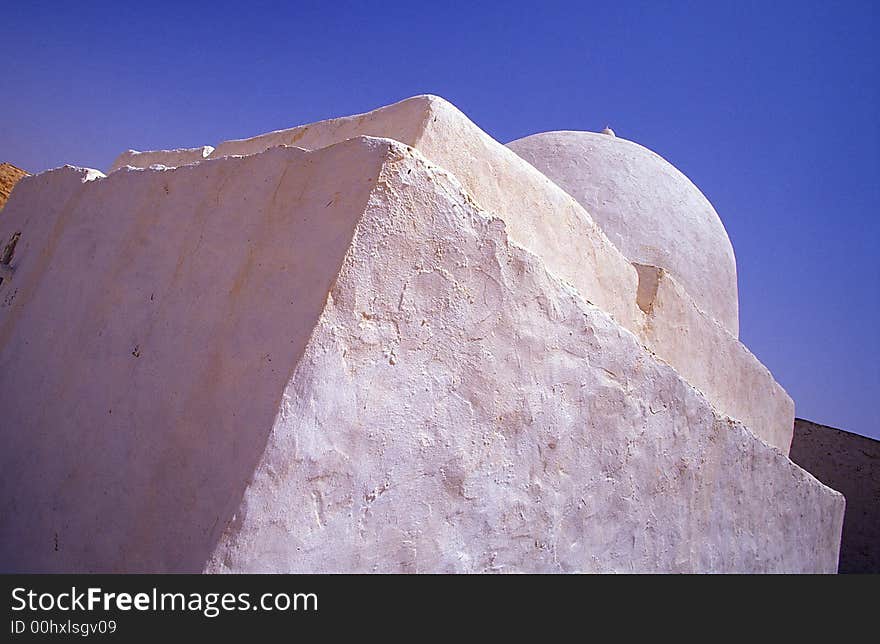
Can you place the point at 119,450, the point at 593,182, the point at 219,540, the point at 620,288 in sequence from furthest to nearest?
the point at 593,182
the point at 620,288
the point at 119,450
the point at 219,540

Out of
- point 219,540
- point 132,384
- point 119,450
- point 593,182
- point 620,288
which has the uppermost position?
point 593,182

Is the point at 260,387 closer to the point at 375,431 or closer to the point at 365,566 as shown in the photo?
the point at 375,431

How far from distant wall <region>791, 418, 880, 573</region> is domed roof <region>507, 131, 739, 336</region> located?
173 inches

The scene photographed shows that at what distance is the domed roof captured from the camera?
17.5 feet

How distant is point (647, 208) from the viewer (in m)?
5.54

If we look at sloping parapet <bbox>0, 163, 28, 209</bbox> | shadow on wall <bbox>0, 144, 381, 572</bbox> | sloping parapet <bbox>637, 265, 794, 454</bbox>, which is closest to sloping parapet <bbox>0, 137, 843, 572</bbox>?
shadow on wall <bbox>0, 144, 381, 572</bbox>

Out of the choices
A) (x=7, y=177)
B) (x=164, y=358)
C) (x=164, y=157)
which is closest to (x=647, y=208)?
(x=164, y=157)

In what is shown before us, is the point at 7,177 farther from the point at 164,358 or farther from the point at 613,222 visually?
the point at 164,358

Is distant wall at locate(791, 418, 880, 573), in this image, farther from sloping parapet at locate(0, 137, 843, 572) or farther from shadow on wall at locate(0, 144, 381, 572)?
shadow on wall at locate(0, 144, 381, 572)

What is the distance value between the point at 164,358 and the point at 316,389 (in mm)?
616

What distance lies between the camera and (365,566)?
2.03 meters
